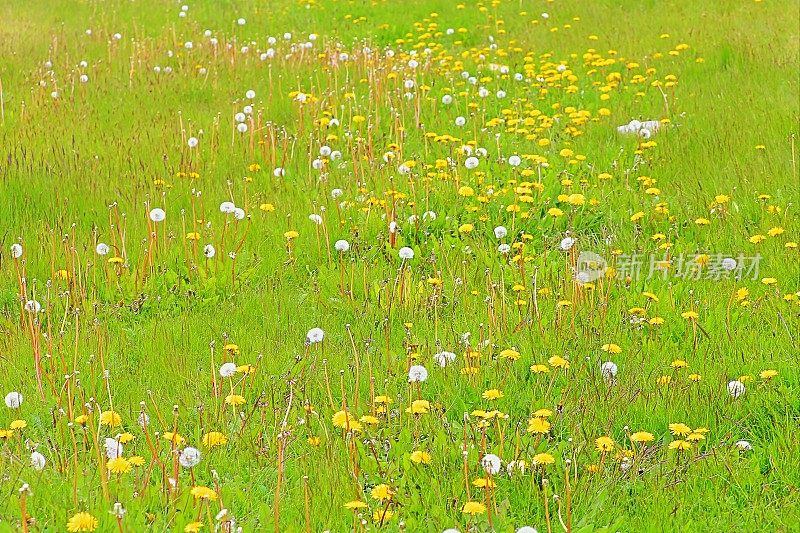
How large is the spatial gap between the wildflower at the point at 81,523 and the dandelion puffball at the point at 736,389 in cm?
224

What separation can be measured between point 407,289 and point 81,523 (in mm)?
2113

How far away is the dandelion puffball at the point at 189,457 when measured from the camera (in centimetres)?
265

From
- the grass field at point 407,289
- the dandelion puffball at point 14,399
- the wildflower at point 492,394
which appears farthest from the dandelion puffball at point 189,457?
the wildflower at point 492,394

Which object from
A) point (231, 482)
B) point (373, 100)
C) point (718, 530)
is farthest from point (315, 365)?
point (373, 100)

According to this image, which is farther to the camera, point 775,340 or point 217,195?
point 217,195

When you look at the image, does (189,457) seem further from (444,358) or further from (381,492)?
(444,358)

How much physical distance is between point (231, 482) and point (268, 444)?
0.28 m

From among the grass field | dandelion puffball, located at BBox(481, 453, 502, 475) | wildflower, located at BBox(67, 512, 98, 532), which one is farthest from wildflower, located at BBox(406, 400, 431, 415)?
wildflower, located at BBox(67, 512, 98, 532)

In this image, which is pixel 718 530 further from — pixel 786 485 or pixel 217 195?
pixel 217 195

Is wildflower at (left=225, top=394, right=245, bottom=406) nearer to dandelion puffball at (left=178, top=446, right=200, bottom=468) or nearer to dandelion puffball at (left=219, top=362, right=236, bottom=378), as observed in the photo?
dandelion puffball at (left=219, top=362, right=236, bottom=378)

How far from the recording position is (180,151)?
6156 millimetres

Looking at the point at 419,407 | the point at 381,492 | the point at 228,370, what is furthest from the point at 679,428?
the point at 228,370

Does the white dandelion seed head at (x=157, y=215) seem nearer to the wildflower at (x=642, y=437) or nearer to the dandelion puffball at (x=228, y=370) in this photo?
the dandelion puffball at (x=228, y=370)

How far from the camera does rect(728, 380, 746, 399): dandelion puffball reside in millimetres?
3191
